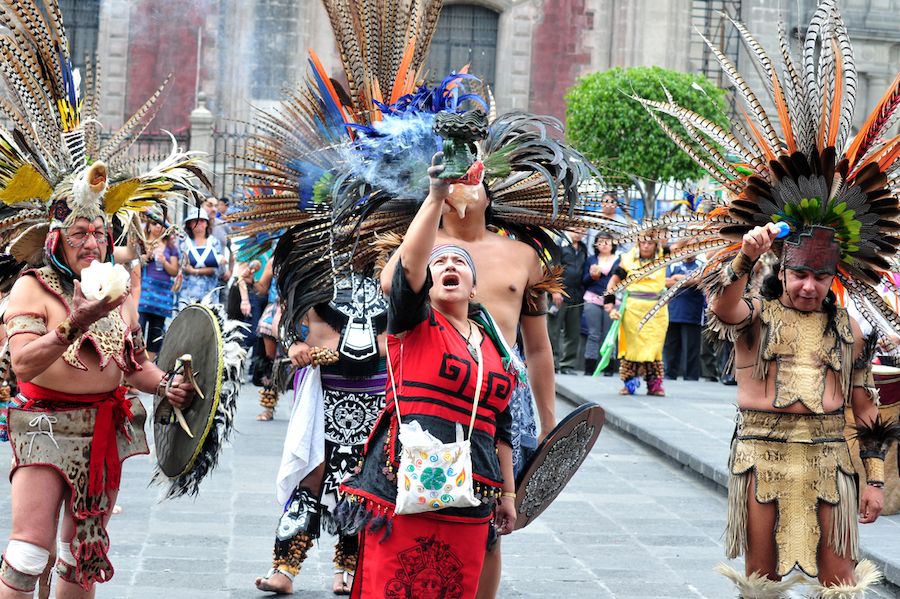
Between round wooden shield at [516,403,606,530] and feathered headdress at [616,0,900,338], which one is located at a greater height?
feathered headdress at [616,0,900,338]

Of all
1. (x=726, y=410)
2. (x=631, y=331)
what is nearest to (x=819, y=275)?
(x=726, y=410)

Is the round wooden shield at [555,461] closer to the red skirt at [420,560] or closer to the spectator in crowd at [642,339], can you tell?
the red skirt at [420,560]

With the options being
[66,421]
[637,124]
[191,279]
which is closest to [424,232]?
[66,421]

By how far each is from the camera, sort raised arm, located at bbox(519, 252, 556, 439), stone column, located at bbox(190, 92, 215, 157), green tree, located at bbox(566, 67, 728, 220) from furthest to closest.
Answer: stone column, located at bbox(190, 92, 215, 157), green tree, located at bbox(566, 67, 728, 220), raised arm, located at bbox(519, 252, 556, 439)

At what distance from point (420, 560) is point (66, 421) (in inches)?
58.8

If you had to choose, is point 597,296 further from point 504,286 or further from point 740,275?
point 740,275

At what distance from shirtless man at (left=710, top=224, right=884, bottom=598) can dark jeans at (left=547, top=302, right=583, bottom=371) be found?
11353mm

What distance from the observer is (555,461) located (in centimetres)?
562

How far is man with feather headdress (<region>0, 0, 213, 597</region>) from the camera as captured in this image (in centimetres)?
498

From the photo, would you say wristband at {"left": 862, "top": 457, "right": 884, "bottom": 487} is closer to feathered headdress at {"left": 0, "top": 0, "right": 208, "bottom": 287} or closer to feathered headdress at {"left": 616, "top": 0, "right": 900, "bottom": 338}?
feathered headdress at {"left": 616, "top": 0, "right": 900, "bottom": 338}

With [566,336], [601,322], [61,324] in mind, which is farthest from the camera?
[566,336]

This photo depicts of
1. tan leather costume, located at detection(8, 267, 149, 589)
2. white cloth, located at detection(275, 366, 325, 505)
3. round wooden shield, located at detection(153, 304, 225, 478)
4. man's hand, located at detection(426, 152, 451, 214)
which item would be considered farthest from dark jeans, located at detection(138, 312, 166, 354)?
man's hand, located at detection(426, 152, 451, 214)

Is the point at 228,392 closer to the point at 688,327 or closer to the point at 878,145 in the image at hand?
the point at 878,145

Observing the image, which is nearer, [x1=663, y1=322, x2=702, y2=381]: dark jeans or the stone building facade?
[x1=663, y1=322, x2=702, y2=381]: dark jeans
